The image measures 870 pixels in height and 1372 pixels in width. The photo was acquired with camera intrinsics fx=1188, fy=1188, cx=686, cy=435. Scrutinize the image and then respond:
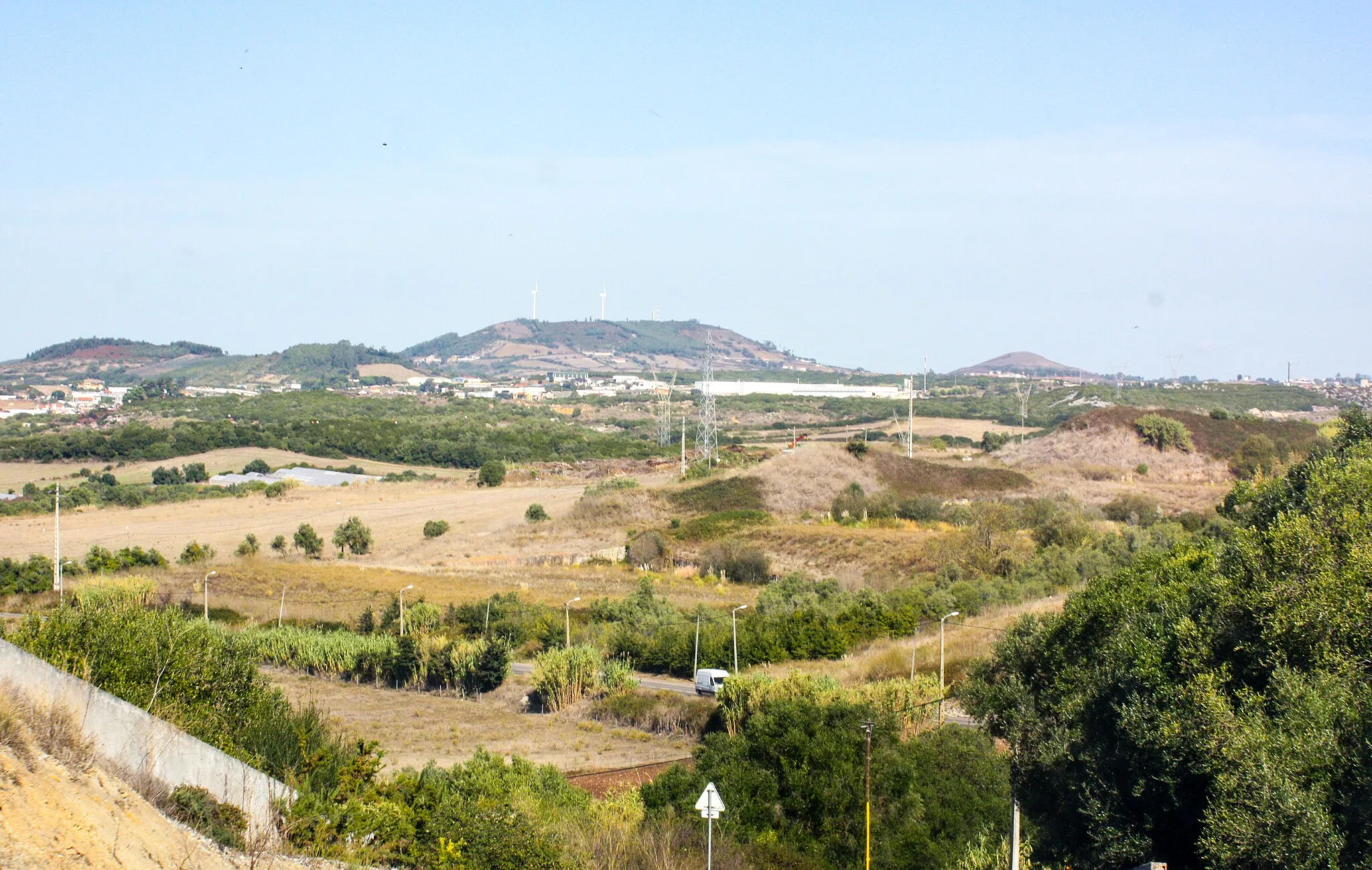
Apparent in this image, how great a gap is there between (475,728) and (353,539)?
2803 centimetres

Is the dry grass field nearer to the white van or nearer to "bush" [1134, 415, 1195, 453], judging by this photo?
the white van

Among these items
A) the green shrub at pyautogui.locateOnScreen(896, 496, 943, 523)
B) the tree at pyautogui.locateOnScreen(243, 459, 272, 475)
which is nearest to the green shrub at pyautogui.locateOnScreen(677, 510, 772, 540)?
the green shrub at pyautogui.locateOnScreen(896, 496, 943, 523)

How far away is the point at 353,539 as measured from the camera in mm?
52219

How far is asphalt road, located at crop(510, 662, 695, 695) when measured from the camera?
→ 2930 centimetres

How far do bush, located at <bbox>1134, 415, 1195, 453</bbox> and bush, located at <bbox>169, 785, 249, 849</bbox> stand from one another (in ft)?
210

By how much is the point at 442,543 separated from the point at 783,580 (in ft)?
65.4

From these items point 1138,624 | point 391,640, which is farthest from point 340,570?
point 1138,624

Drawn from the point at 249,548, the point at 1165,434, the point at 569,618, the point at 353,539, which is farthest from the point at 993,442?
the point at 569,618

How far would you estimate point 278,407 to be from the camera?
137 meters

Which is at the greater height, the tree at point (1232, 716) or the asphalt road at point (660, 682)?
the tree at point (1232, 716)

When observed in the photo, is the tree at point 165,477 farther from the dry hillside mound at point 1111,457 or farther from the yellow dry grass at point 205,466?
the dry hillside mound at point 1111,457

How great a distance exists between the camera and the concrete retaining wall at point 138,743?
9.66m

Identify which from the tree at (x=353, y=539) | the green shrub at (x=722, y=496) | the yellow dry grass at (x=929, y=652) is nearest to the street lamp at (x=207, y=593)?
the tree at (x=353, y=539)

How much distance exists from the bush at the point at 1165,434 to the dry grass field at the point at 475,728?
155ft
